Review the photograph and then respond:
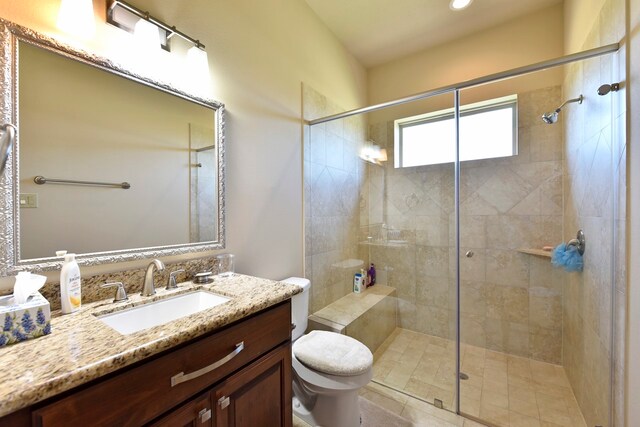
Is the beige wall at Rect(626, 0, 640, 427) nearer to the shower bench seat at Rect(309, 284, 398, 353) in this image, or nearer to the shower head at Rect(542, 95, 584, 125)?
the shower head at Rect(542, 95, 584, 125)

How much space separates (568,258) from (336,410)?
1.69 metres

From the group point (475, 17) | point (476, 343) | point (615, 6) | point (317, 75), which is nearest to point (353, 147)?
point (317, 75)

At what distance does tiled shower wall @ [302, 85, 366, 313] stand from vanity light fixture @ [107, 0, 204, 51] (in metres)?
1.01

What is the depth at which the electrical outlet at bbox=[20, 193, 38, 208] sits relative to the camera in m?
0.86

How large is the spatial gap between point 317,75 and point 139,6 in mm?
1344

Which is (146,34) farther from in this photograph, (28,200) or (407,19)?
(407,19)

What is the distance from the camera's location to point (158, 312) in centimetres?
104

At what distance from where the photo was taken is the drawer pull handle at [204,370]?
71cm

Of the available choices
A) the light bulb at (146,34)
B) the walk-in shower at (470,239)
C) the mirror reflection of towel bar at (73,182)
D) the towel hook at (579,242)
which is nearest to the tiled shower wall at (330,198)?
the walk-in shower at (470,239)

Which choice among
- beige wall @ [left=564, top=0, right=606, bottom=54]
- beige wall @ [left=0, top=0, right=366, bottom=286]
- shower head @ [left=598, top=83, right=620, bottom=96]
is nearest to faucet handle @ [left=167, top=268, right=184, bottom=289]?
beige wall @ [left=0, top=0, right=366, bottom=286]

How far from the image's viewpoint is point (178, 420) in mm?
715

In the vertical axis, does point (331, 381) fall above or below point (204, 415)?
below

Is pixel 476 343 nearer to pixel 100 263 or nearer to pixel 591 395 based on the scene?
pixel 591 395

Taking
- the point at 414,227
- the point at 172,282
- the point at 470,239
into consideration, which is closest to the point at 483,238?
the point at 470,239
